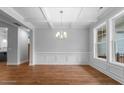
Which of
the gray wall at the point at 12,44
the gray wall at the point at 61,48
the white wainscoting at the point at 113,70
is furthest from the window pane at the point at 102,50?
the gray wall at the point at 12,44

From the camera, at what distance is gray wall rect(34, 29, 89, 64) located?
29.1ft

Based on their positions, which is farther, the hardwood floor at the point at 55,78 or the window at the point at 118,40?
the window at the point at 118,40

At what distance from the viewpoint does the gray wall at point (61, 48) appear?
8.86m

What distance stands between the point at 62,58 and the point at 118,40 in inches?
193

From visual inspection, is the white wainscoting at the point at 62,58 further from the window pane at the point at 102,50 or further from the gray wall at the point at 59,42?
the window pane at the point at 102,50

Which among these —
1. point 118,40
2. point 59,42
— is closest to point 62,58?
point 59,42

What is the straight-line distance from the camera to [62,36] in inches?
257

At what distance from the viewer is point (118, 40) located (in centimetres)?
468

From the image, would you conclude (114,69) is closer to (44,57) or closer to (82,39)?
(82,39)

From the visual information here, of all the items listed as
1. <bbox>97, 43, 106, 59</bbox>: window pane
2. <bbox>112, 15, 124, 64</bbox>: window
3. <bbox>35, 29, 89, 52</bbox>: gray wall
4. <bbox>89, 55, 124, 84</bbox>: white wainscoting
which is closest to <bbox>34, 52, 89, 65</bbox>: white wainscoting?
<bbox>35, 29, 89, 52</bbox>: gray wall

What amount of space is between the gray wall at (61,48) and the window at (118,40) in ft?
13.1
